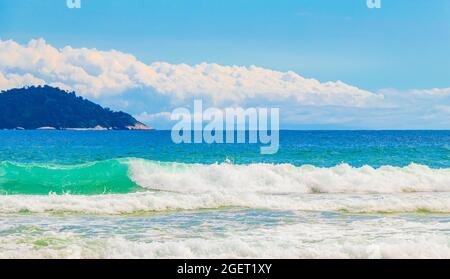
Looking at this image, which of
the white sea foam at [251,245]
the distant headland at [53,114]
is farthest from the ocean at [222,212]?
the distant headland at [53,114]

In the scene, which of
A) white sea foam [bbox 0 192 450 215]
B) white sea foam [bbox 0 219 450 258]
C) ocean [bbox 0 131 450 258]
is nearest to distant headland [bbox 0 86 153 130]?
ocean [bbox 0 131 450 258]

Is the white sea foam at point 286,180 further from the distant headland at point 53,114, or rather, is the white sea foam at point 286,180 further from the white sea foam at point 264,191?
the distant headland at point 53,114

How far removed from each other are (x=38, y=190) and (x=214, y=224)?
838cm

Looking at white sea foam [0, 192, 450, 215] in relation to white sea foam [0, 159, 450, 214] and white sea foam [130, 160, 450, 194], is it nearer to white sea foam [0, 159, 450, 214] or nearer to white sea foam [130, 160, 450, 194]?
white sea foam [0, 159, 450, 214]

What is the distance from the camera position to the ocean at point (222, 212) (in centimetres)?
804

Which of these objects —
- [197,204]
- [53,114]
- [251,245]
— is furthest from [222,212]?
[53,114]

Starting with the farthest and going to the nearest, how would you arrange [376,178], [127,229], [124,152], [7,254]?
[124,152]
[376,178]
[127,229]
[7,254]

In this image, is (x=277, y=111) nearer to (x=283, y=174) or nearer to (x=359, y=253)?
(x=283, y=174)

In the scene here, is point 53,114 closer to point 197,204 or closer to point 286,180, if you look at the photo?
point 286,180

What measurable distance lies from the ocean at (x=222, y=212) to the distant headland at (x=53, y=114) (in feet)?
221

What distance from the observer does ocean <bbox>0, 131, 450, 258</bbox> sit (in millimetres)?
8039

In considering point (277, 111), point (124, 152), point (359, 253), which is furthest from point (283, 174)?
point (124, 152)

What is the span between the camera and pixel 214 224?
10.1 m
